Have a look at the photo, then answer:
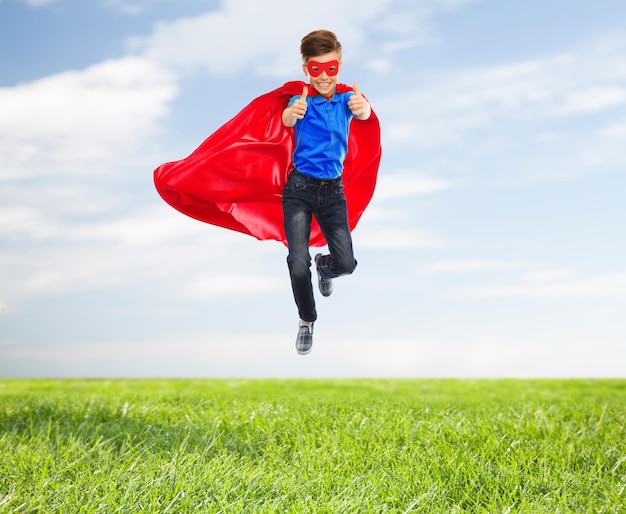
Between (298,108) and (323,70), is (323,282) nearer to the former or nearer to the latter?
(298,108)

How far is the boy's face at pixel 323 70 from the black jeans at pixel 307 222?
676 millimetres

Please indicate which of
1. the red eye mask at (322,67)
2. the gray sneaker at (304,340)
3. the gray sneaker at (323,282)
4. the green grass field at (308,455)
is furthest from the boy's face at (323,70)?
the green grass field at (308,455)

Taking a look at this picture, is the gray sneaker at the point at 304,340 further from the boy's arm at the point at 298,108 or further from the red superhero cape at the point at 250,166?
the boy's arm at the point at 298,108

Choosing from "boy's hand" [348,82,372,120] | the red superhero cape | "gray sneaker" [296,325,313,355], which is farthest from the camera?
the red superhero cape

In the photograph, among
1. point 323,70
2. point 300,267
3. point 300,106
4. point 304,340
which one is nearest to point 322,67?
point 323,70

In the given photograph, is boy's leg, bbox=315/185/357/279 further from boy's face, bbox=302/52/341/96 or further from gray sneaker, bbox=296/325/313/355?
boy's face, bbox=302/52/341/96

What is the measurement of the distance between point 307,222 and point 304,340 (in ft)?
3.07

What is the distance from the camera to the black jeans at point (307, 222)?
530 centimetres

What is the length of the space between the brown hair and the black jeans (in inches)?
35.1

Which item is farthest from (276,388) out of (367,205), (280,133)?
(280,133)

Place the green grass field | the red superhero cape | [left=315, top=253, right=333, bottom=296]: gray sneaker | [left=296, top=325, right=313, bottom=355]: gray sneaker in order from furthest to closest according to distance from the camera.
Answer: [left=315, top=253, right=333, bottom=296]: gray sneaker → the red superhero cape → [left=296, top=325, right=313, bottom=355]: gray sneaker → the green grass field

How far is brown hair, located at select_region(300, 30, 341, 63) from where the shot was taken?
16.5 ft

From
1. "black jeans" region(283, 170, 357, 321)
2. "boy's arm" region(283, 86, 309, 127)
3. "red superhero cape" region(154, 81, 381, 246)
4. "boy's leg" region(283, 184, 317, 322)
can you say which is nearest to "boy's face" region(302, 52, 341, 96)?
"boy's arm" region(283, 86, 309, 127)

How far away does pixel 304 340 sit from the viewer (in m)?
5.53
